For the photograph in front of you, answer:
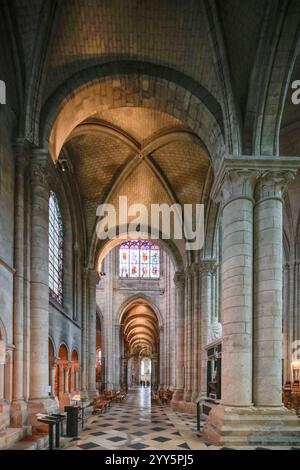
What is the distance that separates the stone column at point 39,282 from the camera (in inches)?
425

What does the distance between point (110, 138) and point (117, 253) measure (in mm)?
24100

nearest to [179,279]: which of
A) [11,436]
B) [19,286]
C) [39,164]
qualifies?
[39,164]

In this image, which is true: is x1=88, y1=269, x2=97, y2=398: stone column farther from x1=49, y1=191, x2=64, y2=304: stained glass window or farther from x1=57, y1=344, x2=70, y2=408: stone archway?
Answer: x1=49, y1=191, x2=64, y2=304: stained glass window

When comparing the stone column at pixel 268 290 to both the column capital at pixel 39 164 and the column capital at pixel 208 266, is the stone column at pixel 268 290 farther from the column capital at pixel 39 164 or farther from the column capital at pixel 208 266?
the column capital at pixel 208 266

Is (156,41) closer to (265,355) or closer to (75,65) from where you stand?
(75,65)

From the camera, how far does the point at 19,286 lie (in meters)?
10.5

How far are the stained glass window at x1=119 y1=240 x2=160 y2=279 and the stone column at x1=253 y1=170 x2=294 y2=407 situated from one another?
31203mm

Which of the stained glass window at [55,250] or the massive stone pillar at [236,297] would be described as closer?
the massive stone pillar at [236,297]

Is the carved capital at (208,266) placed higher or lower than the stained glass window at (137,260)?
lower

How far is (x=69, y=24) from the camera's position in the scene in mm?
11422

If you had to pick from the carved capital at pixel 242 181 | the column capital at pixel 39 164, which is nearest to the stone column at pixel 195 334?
the carved capital at pixel 242 181

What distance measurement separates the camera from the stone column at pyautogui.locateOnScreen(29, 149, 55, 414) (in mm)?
10805

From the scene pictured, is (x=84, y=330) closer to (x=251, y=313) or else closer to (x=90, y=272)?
Result: (x=90, y=272)

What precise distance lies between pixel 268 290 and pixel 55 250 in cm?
975
